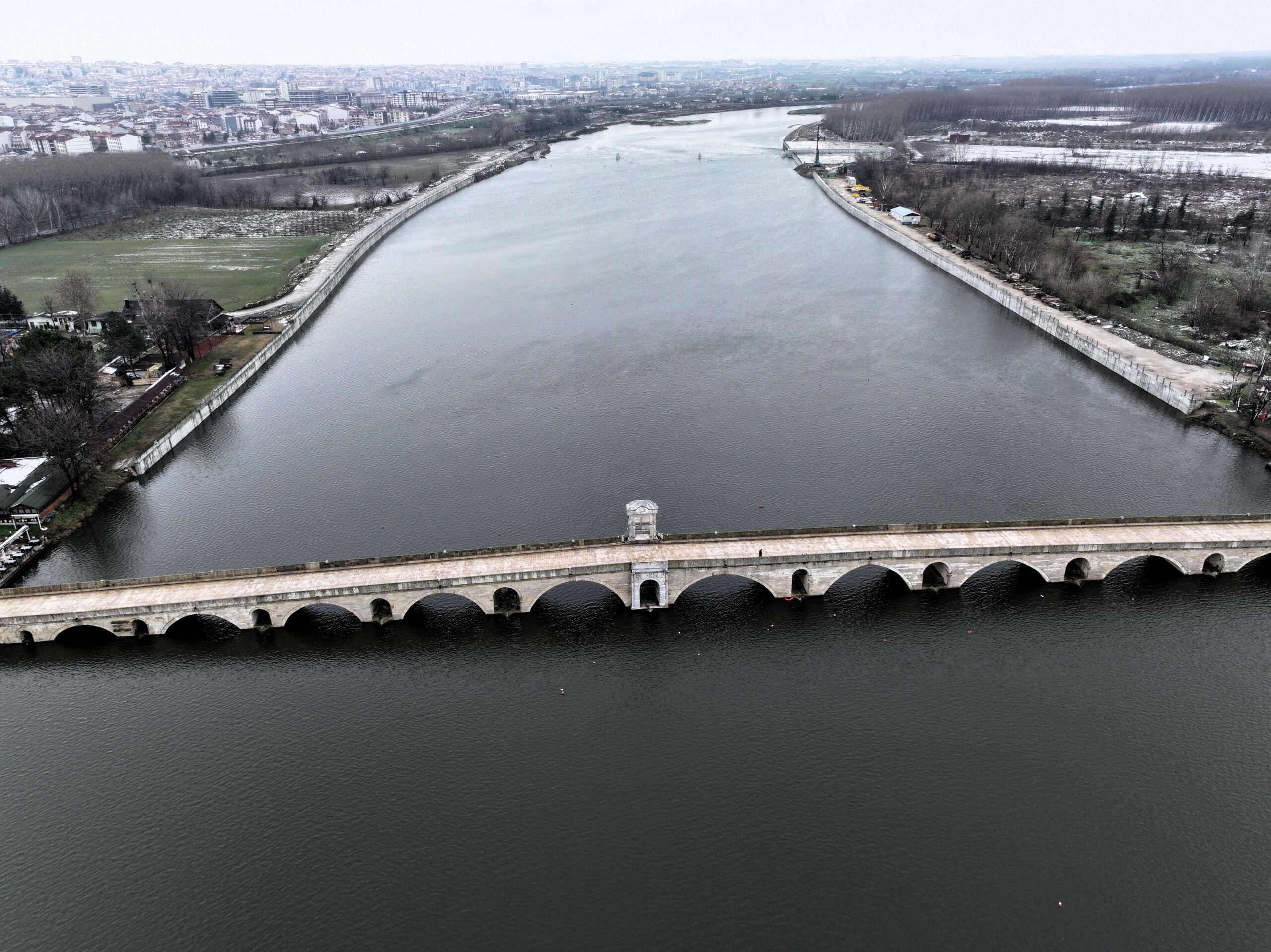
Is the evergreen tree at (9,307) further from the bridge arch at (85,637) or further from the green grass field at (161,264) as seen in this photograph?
the bridge arch at (85,637)

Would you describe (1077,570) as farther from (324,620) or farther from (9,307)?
(9,307)

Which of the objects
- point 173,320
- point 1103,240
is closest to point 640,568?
point 173,320

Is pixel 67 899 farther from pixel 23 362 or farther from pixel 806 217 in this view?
pixel 806 217

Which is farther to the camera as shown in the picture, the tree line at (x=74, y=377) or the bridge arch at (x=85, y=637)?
the tree line at (x=74, y=377)

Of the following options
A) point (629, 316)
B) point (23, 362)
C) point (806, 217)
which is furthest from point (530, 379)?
point (806, 217)

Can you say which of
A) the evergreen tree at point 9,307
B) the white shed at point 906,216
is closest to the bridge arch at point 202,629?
the evergreen tree at point 9,307

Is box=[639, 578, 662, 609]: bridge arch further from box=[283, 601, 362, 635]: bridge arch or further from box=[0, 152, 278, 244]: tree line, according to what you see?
box=[0, 152, 278, 244]: tree line
